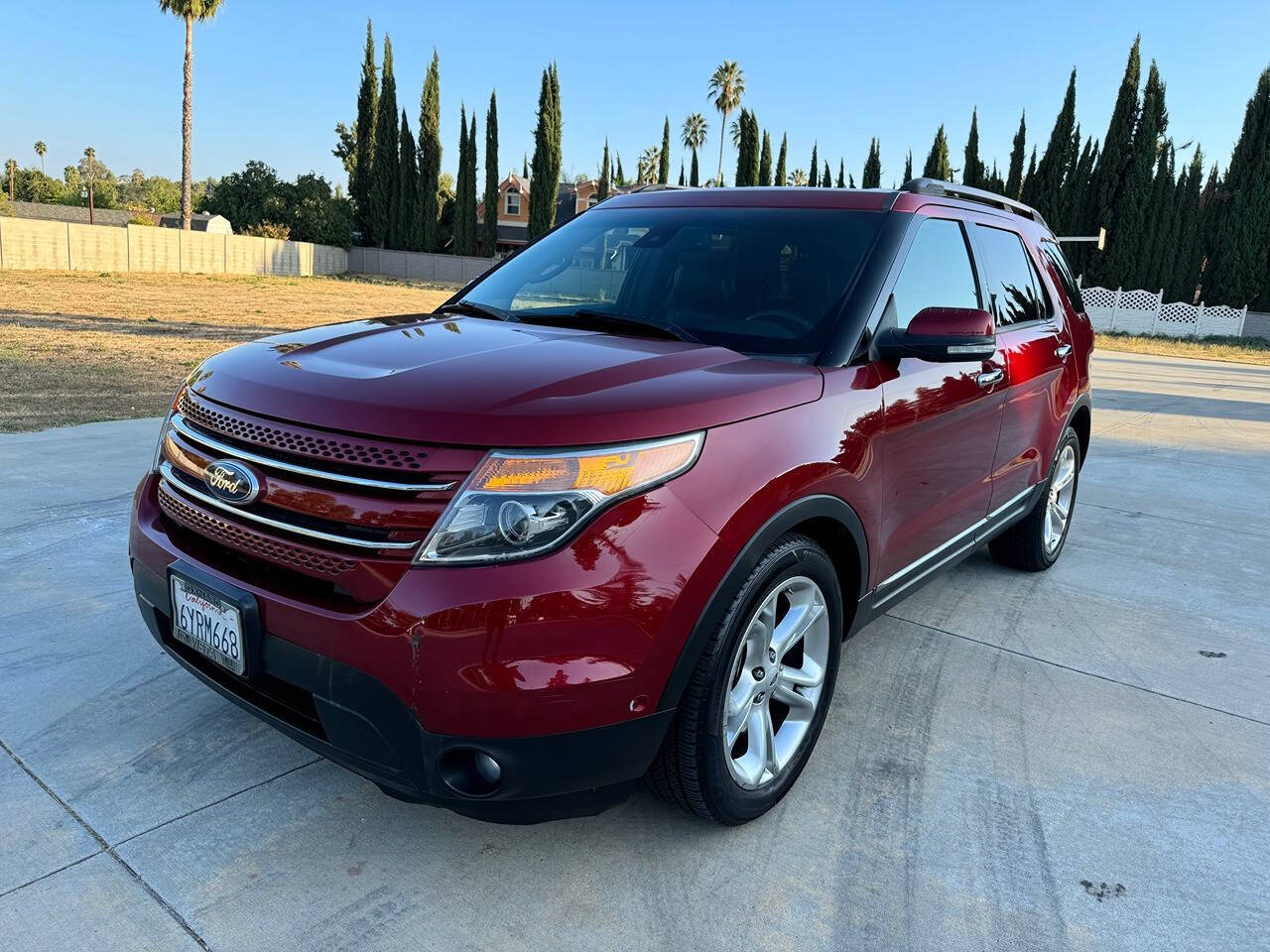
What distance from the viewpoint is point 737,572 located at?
223 cm

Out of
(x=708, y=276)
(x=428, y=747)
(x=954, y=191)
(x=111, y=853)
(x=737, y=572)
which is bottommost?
(x=111, y=853)

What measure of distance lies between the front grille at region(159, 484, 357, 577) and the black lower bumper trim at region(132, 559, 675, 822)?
190mm

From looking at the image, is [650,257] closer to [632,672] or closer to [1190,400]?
[632,672]

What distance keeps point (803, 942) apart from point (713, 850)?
1.27 feet

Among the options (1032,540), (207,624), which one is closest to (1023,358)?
(1032,540)

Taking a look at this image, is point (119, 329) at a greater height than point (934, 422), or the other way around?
point (934, 422)

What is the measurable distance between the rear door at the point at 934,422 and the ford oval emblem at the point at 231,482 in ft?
6.15

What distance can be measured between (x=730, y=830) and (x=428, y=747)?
3.45 ft

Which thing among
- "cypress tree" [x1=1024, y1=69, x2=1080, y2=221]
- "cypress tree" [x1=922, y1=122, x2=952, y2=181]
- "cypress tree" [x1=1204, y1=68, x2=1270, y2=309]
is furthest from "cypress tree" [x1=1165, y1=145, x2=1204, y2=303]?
"cypress tree" [x1=922, y1=122, x2=952, y2=181]

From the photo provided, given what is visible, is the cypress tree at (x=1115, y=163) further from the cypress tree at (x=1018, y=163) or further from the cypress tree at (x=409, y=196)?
the cypress tree at (x=409, y=196)

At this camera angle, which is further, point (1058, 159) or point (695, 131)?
point (695, 131)

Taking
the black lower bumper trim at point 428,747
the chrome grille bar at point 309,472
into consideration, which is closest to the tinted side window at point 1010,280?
the black lower bumper trim at point 428,747

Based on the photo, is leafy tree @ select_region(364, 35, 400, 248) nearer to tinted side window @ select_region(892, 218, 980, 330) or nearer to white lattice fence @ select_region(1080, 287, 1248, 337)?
white lattice fence @ select_region(1080, 287, 1248, 337)

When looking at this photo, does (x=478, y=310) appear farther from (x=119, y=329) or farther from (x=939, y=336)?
(x=119, y=329)
